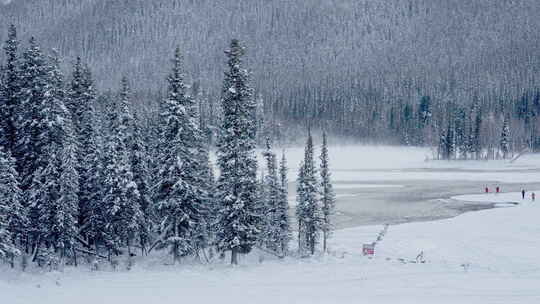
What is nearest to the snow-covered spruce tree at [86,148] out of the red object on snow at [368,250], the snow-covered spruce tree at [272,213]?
the snow-covered spruce tree at [272,213]

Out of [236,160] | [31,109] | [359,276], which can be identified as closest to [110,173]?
[31,109]

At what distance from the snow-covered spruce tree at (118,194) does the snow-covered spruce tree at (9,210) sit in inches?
189

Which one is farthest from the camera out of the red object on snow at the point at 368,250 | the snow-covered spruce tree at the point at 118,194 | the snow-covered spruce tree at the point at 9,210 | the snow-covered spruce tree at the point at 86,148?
the red object on snow at the point at 368,250

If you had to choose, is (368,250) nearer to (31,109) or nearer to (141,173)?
(141,173)

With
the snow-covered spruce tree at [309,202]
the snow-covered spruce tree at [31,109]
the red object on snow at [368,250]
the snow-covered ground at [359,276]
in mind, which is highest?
the snow-covered spruce tree at [31,109]

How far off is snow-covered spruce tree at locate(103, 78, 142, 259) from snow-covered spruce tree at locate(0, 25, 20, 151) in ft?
19.7

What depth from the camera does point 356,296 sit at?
20.7 metres

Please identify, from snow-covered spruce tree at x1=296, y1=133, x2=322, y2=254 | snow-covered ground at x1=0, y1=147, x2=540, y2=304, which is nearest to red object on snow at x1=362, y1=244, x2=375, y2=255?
snow-covered ground at x1=0, y1=147, x2=540, y2=304

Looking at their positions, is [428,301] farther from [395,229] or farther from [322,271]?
[395,229]

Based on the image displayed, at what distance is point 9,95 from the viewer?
101ft

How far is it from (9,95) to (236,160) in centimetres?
1532

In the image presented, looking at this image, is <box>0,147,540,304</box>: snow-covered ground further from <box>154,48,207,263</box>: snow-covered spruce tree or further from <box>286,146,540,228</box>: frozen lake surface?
<box>286,146,540,228</box>: frozen lake surface

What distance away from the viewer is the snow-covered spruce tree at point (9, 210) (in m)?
24.6

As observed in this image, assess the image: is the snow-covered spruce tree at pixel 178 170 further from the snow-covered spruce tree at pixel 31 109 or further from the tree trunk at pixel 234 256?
the snow-covered spruce tree at pixel 31 109
